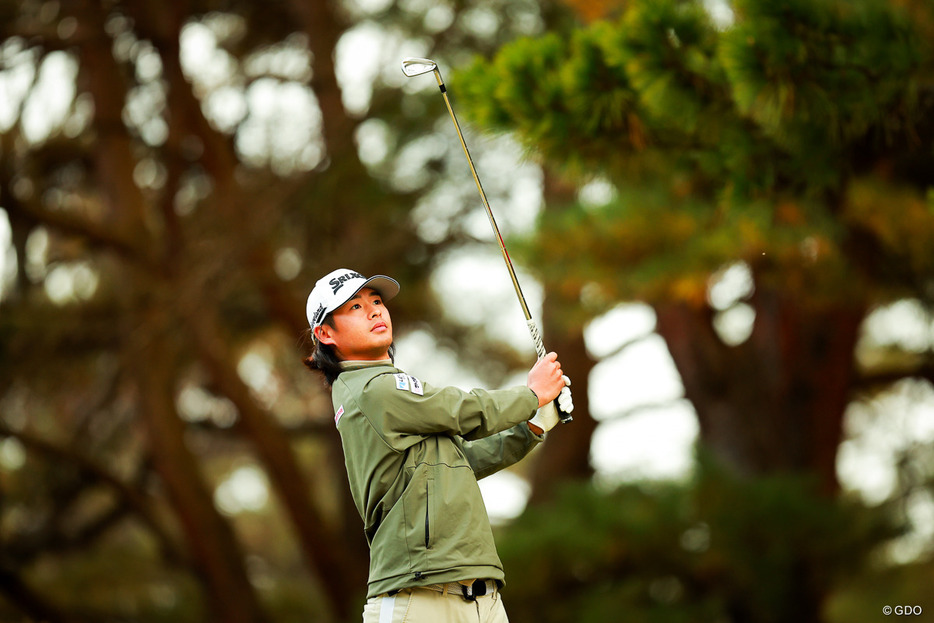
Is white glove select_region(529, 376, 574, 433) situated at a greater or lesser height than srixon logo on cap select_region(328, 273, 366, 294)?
lesser

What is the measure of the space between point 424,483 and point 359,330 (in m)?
0.33

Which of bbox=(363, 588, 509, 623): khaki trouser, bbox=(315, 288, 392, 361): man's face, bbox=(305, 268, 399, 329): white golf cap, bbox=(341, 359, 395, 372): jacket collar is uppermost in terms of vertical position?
bbox=(305, 268, 399, 329): white golf cap

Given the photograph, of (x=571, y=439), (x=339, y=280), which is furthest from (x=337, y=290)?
(x=571, y=439)

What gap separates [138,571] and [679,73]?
6.44m

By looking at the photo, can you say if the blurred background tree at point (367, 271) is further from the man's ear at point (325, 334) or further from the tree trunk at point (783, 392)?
the man's ear at point (325, 334)

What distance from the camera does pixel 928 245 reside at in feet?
12.2

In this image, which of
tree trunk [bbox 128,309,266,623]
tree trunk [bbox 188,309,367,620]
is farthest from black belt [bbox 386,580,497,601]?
tree trunk [bbox 188,309,367,620]

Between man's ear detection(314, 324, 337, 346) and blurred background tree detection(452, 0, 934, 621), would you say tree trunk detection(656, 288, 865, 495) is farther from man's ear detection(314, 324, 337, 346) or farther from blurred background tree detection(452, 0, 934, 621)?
man's ear detection(314, 324, 337, 346)

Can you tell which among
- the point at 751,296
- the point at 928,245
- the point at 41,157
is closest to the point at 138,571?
the point at 41,157

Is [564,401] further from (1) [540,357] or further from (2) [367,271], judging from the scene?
(2) [367,271]

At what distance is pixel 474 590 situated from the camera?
197 centimetres

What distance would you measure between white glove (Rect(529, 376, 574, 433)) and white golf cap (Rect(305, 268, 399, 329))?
1.22 ft

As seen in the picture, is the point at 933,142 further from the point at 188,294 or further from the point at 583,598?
the point at 188,294

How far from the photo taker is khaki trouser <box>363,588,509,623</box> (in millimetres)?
1938
